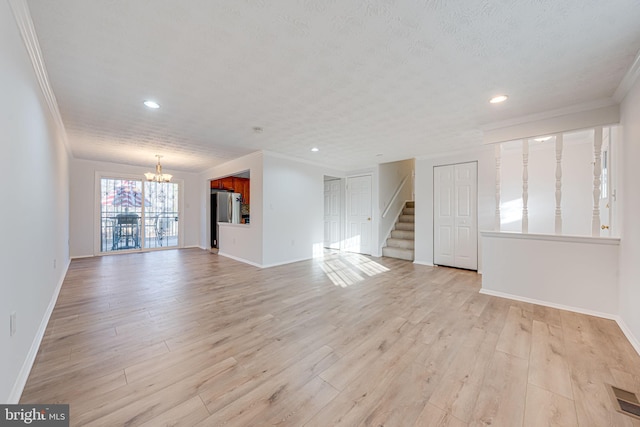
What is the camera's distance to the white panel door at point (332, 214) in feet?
24.7

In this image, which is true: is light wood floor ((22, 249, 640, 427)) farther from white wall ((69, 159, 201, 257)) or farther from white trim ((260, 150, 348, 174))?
white wall ((69, 159, 201, 257))

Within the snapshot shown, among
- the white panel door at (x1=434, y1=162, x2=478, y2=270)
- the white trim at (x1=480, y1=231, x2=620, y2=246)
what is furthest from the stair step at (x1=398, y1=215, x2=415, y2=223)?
the white trim at (x1=480, y1=231, x2=620, y2=246)

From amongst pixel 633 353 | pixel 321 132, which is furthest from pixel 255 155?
pixel 633 353

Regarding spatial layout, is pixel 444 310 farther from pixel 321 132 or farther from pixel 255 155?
pixel 255 155

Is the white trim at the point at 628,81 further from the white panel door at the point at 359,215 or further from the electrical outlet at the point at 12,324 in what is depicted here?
the electrical outlet at the point at 12,324

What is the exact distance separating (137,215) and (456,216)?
8.38 metres

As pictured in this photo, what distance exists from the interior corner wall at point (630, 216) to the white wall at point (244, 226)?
197 inches

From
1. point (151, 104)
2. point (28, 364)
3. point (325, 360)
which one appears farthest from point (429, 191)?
point (28, 364)

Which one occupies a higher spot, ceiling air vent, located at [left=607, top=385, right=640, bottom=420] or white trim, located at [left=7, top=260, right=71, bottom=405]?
white trim, located at [left=7, top=260, right=71, bottom=405]

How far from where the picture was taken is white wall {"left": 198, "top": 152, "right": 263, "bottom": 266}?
5156 mm

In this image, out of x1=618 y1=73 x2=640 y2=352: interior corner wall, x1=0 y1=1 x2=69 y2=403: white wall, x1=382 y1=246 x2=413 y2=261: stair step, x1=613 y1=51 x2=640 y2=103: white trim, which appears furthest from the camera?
x1=382 y1=246 x2=413 y2=261: stair step

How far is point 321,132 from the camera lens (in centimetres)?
388

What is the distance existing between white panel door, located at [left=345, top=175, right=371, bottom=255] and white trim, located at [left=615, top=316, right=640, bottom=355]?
4484mm

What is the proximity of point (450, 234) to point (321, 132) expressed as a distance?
138 inches
